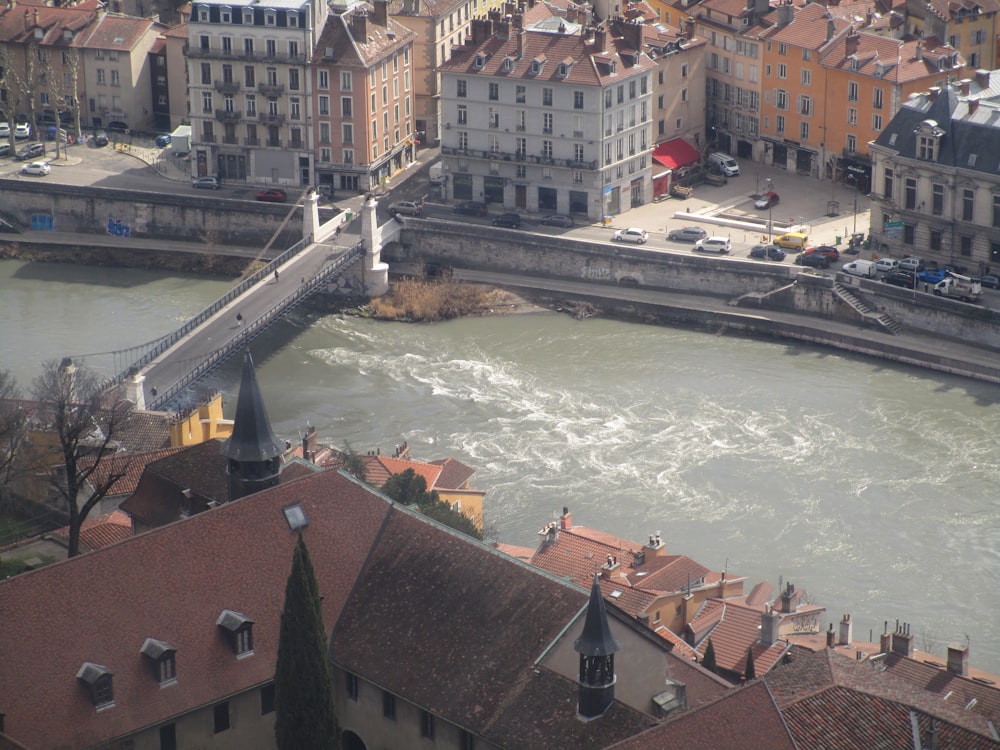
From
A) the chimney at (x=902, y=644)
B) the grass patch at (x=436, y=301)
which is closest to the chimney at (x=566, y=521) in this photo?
the chimney at (x=902, y=644)

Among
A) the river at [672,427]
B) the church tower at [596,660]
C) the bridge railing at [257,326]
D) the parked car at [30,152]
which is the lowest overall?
the river at [672,427]

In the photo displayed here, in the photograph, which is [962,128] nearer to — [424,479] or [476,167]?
[476,167]

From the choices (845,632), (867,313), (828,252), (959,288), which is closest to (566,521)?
(845,632)

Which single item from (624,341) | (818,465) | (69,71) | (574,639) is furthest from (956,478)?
(69,71)

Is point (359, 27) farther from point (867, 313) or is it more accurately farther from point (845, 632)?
point (845, 632)

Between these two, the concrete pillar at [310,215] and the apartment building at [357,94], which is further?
the apartment building at [357,94]

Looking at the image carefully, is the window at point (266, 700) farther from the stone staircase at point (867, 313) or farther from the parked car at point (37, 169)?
the parked car at point (37, 169)
